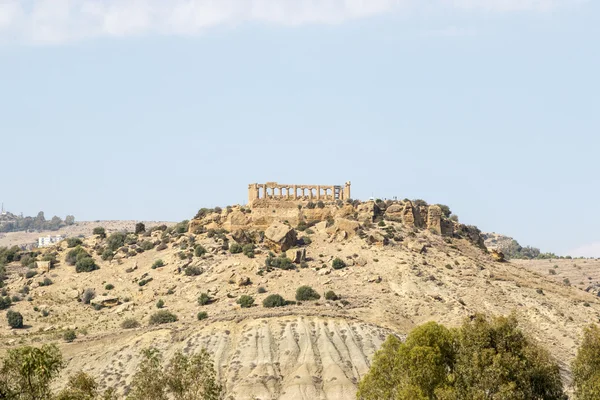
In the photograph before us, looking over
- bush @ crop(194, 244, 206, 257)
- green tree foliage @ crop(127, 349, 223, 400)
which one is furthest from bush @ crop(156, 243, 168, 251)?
green tree foliage @ crop(127, 349, 223, 400)

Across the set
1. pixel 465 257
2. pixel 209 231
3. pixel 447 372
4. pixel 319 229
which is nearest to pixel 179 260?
pixel 209 231

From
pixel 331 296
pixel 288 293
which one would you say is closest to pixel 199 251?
pixel 288 293

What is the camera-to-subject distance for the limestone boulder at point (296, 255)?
103062 millimetres

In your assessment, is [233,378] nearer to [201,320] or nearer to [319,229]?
[201,320]

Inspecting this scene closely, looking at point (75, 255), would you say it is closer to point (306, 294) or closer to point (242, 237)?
point (242, 237)

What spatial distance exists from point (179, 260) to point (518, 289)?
3515 centimetres

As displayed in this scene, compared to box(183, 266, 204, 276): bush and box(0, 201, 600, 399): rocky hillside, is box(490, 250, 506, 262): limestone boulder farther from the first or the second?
box(183, 266, 204, 276): bush

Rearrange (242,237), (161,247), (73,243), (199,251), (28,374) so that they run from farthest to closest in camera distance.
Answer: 1. (73,243)
2. (161,247)
3. (242,237)
4. (199,251)
5. (28,374)

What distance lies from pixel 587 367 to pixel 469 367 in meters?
6.69

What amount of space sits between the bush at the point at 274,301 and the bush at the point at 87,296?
66.1 feet

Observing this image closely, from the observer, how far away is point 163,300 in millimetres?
98188

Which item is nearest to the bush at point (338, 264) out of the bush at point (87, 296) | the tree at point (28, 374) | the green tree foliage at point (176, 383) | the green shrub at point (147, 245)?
the bush at point (87, 296)

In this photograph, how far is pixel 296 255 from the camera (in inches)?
4067

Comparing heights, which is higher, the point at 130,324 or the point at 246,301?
the point at 246,301
